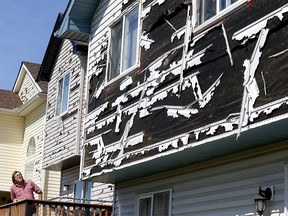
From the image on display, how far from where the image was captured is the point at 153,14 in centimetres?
1120

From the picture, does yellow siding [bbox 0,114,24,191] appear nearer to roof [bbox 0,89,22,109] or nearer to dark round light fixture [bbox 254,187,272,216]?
roof [bbox 0,89,22,109]

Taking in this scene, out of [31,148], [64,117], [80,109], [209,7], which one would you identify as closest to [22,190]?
[80,109]

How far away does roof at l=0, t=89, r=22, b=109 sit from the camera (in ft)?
88.2

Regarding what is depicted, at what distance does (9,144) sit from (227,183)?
18.3 m

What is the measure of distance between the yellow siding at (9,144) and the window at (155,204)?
14.9m

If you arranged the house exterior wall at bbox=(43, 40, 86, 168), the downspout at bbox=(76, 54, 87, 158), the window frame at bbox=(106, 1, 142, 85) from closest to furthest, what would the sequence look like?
1. the window frame at bbox=(106, 1, 142, 85)
2. the downspout at bbox=(76, 54, 87, 158)
3. the house exterior wall at bbox=(43, 40, 86, 168)

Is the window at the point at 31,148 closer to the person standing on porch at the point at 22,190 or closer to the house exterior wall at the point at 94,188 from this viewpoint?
the house exterior wall at the point at 94,188

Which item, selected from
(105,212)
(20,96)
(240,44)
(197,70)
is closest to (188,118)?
(197,70)

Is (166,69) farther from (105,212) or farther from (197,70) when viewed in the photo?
(105,212)

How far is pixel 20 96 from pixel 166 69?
1874 centimetres

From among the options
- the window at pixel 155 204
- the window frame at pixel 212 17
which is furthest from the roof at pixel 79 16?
the window frame at pixel 212 17

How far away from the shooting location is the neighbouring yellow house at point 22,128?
960 inches

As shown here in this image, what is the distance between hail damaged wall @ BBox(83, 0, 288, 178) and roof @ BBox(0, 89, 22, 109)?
1377cm

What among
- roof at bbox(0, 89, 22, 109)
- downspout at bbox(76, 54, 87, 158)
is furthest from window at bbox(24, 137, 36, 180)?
downspout at bbox(76, 54, 87, 158)
